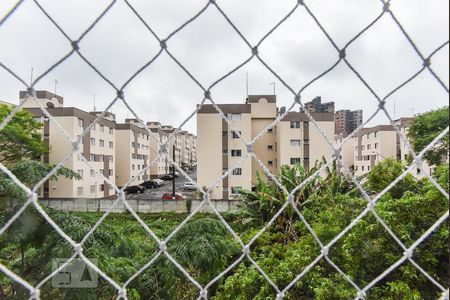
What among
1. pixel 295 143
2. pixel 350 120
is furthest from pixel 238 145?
pixel 350 120

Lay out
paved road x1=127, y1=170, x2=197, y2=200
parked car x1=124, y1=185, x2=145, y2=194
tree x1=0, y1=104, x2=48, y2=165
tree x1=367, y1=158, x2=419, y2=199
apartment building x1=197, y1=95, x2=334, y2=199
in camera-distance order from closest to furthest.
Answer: tree x1=367, y1=158, x2=419, y2=199
tree x1=0, y1=104, x2=48, y2=165
apartment building x1=197, y1=95, x2=334, y2=199
paved road x1=127, y1=170, x2=197, y2=200
parked car x1=124, y1=185, x2=145, y2=194

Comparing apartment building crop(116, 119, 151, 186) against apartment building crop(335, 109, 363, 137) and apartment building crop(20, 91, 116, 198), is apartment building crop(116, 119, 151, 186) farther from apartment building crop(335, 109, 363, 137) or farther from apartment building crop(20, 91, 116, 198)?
apartment building crop(335, 109, 363, 137)

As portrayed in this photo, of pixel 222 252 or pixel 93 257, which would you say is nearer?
pixel 93 257

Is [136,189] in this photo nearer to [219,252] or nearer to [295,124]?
[295,124]

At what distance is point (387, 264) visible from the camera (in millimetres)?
1849

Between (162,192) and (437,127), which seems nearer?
(437,127)

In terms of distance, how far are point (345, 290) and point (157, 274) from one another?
110 centimetres

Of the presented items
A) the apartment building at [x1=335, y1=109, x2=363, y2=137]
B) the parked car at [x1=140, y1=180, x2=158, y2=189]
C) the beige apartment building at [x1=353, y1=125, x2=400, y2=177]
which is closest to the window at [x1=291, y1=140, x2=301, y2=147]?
the apartment building at [x1=335, y1=109, x2=363, y2=137]

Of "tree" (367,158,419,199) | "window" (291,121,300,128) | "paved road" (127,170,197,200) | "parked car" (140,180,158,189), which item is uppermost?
"window" (291,121,300,128)

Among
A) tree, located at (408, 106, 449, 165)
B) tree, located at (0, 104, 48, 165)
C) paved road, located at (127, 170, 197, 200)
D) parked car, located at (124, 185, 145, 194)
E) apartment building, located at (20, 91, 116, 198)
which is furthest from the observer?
parked car, located at (124, 185, 145, 194)

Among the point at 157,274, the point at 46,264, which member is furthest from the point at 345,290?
the point at 46,264

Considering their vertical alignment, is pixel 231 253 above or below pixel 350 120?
below

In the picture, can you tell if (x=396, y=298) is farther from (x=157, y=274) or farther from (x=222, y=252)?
(x=157, y=274)

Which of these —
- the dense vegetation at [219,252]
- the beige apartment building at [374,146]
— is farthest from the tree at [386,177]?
the beige apartment building at [374,146]
